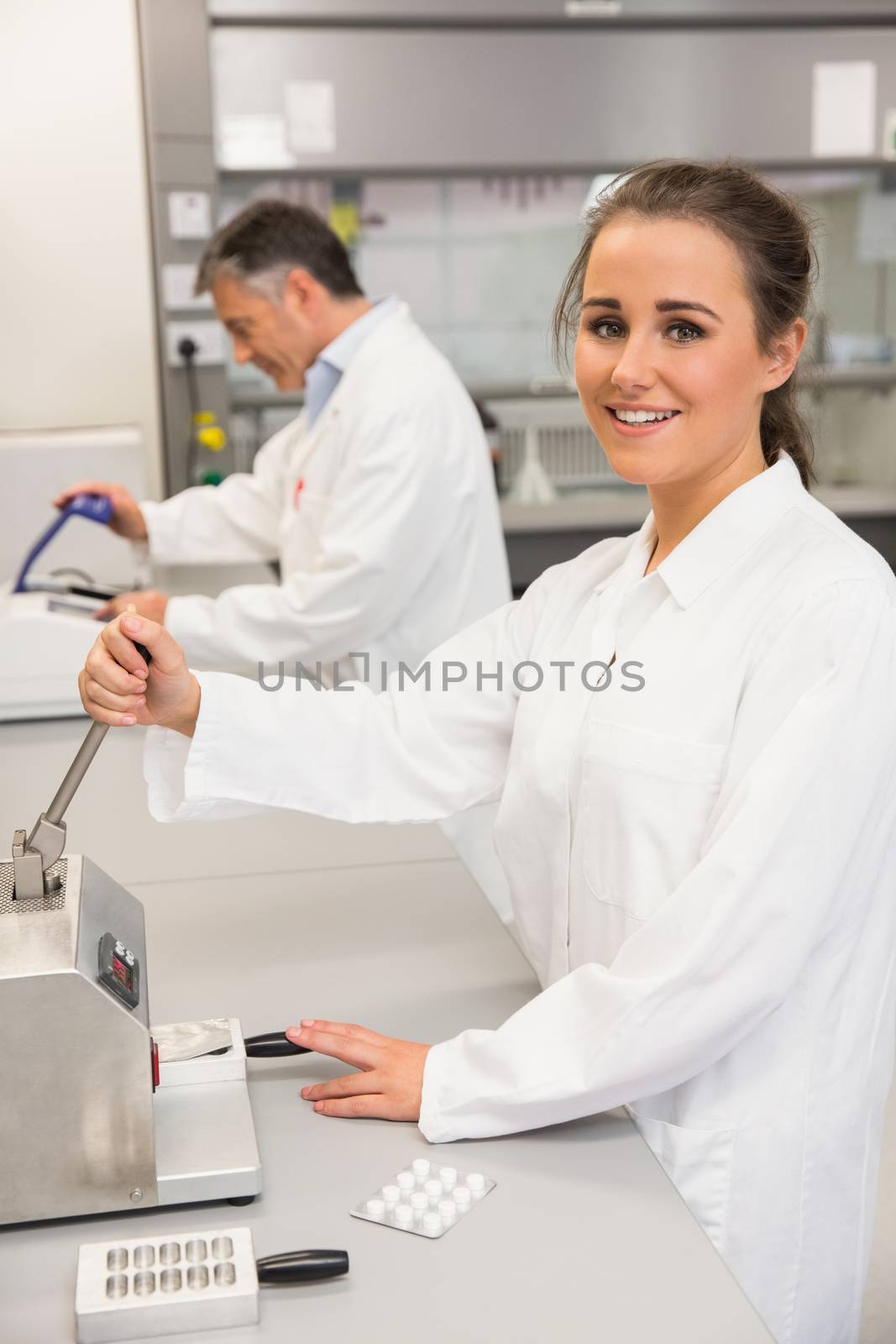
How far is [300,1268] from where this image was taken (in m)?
0.83

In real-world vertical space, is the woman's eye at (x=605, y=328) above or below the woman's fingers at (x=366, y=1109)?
above

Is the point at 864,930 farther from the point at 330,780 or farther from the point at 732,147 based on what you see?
the point at 732,147

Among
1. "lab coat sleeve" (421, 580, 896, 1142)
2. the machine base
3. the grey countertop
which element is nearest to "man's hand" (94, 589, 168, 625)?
the grey countertop

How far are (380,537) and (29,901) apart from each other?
1.31m

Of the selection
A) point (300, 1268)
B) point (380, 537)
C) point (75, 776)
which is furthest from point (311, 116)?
point (300, 1268)

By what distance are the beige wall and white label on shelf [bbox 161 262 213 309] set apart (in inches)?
3.1

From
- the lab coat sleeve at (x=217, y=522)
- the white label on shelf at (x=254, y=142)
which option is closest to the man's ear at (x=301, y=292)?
the lab coat sleeve at (x=217, y=522)

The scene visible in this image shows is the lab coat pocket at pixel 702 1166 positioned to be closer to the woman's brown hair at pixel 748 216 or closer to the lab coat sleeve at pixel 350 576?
the woman's brown hair at pixel 748 216

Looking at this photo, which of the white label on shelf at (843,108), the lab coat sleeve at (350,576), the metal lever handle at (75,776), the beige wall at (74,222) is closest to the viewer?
the metal lever handle at (75,776)

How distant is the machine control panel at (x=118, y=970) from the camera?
91 centimetres

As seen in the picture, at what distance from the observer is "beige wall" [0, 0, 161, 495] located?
11.9 feet

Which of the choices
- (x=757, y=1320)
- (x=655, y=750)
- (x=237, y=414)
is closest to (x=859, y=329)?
(x=237, y=414)

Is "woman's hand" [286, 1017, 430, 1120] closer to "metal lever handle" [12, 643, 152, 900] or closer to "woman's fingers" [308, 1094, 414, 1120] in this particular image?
"woman's fingers" [308, 1094, 414, 1120]

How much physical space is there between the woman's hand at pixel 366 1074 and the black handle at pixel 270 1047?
0.04ft
